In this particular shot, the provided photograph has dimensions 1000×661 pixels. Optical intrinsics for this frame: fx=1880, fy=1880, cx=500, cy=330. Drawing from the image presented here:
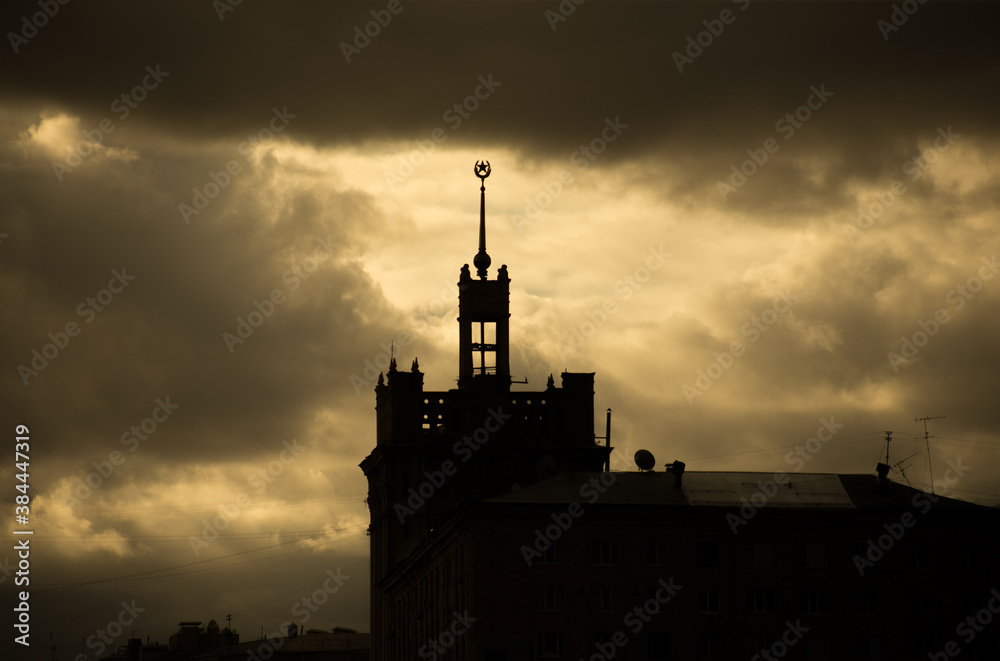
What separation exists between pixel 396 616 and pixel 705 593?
130 feet

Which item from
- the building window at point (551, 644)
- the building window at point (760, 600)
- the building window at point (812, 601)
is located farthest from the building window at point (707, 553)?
the building window at point (551, 644)

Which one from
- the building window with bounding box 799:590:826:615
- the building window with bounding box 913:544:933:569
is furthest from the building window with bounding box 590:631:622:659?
the building window with bounding box 913:544:933:569

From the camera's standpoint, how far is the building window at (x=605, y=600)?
11275 cm

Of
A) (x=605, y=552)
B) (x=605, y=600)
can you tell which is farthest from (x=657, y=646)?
(x=605, y=552)

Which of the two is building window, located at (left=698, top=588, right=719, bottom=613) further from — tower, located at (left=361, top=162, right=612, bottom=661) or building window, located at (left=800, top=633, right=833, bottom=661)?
tower, located at (left=361, top=162, right=612, bottom=661)

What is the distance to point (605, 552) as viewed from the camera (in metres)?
114

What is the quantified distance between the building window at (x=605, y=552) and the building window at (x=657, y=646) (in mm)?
4980

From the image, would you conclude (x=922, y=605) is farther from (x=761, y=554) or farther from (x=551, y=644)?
(x=551, y=644)

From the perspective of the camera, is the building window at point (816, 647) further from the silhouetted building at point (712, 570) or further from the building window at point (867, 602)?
the building window at point (867, 602)

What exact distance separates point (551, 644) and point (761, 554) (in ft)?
49.6

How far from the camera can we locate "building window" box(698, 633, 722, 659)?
113 m

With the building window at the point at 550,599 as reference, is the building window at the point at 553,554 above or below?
above

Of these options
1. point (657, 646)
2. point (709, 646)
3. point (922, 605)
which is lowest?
point (657, 646)

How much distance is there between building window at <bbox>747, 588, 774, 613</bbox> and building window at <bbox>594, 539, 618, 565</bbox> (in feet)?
28.9
